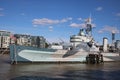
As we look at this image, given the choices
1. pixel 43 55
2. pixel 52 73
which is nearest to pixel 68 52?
pixel 43 55

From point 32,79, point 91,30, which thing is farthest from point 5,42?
point 32,79

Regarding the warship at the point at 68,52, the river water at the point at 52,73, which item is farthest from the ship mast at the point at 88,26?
the river water at the point at 52,73

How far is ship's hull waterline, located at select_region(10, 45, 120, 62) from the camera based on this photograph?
5466 cm

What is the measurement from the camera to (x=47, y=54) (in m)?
58.8

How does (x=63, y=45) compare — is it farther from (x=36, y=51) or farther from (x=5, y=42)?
(x=5, y=42)

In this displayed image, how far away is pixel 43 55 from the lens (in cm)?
5800

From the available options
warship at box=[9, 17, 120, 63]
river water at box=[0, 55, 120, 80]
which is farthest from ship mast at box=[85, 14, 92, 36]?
river water at box=[0, 55, 120, 80]

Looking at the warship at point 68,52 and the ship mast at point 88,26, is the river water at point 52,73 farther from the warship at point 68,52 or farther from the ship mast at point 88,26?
the ship mast at point 88,26

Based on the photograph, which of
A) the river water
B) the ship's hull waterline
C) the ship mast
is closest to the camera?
the river water

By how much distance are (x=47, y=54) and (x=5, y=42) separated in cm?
10621

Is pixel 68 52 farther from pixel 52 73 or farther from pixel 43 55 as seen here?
pixel 52 73

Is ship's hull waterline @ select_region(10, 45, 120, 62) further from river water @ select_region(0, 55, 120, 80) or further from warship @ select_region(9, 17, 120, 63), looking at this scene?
river water @ select_region(0, 55, 120, 80)

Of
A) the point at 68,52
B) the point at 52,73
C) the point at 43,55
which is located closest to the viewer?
the point at 52,73

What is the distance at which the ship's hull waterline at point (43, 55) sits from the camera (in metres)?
54.7
